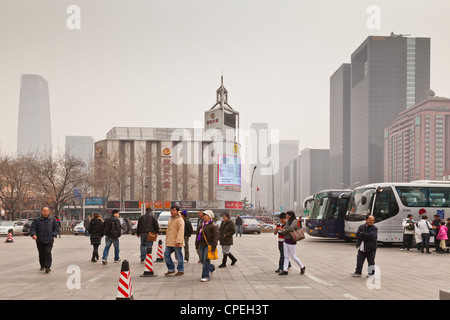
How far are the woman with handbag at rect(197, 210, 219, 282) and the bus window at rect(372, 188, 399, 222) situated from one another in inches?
585

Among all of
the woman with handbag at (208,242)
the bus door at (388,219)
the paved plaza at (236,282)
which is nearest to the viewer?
the paved plaza at (236,282)

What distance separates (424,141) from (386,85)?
103ft

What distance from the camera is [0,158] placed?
190ft

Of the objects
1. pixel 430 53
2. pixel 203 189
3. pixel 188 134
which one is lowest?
pixel 203 189

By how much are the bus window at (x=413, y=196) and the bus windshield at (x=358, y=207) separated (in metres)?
1.50

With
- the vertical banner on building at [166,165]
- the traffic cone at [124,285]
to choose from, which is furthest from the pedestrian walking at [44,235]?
the vertical banner on building at [166,165]

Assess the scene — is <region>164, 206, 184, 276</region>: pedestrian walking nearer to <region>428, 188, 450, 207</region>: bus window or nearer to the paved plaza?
the paved plaza

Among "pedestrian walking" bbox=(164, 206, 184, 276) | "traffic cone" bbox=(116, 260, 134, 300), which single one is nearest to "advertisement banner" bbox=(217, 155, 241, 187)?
"pedestrian walking" bbox=(164, 206, 184, 276)

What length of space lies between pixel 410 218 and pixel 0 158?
50824mm

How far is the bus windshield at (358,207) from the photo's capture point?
25.1 m

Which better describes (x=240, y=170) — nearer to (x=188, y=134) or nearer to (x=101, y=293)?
(x=188, y=134)

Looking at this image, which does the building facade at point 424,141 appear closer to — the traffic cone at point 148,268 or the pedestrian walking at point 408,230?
the pedestrian walking at point 408,230

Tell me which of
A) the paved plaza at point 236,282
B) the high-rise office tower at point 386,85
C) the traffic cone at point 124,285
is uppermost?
the high-rise office tower at point 386,85
